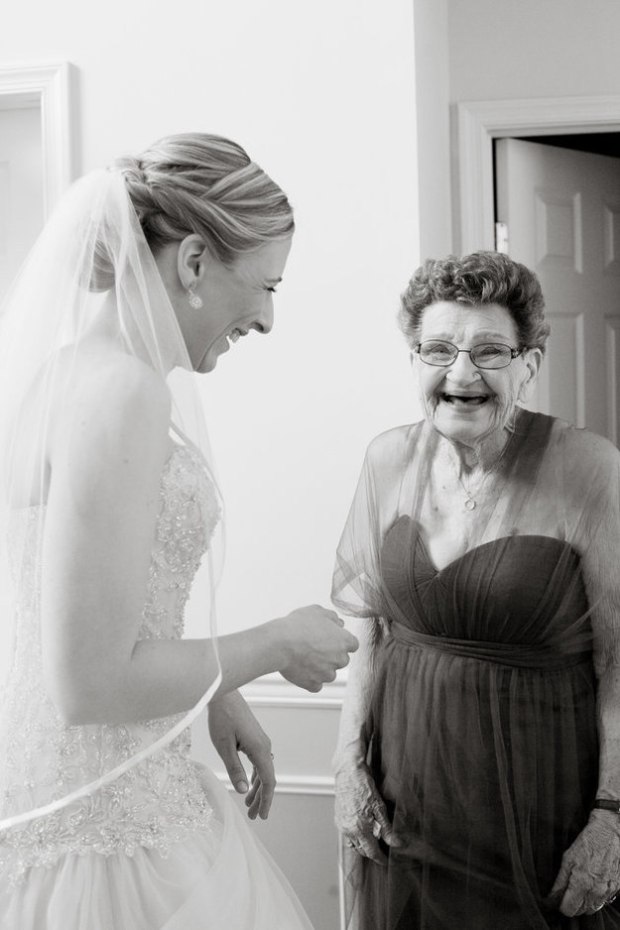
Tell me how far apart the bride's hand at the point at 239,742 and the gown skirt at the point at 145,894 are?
247 mm

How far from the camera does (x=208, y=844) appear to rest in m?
1.38

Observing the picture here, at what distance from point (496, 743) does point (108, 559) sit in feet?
3.32

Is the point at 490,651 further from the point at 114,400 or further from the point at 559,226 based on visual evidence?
the point at 559,226

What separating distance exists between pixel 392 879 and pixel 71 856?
86 centimetres

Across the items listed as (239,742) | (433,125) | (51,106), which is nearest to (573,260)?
(433,125)

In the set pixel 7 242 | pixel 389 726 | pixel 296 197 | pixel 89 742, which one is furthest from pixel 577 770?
pixel 7 242

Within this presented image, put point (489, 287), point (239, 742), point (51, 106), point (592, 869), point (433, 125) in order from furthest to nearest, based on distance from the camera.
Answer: point (433, 125) < point (51, 106) < point (489, 287) < point (592, 869) < point (239, 742)

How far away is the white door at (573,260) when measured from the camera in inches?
140

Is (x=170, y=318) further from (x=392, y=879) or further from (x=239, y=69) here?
(x=239, y=69)

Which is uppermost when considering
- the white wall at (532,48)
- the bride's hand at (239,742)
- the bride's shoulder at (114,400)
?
the white wall at (532,48)

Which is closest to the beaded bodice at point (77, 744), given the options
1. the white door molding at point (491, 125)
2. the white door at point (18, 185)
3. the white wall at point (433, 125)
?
the white wall at point (433, 125)

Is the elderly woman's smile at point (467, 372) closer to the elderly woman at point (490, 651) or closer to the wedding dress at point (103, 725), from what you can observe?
the elderly woman at point (490, 651)

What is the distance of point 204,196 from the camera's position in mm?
1326

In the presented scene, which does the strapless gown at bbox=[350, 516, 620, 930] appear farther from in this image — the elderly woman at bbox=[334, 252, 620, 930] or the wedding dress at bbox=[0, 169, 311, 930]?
the wedding dress at bbox=[0, 169, 311, 930]
